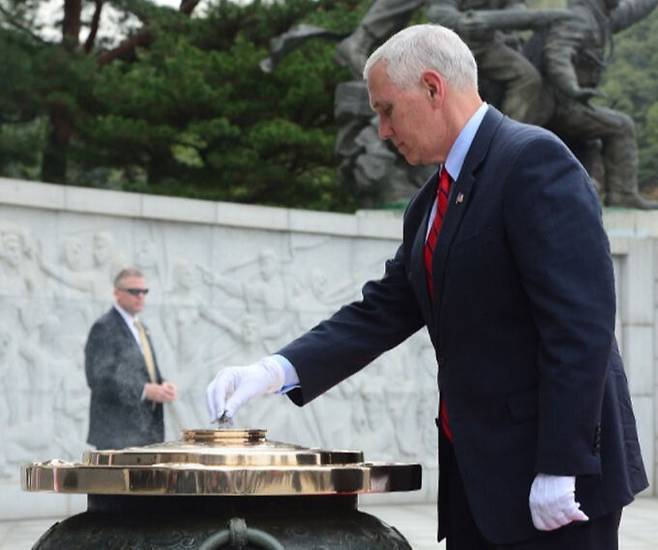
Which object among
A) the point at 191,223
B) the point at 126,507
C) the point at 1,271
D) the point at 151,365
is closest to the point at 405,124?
the point at 126,507

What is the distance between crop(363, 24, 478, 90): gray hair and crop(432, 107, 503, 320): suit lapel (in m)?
0.11

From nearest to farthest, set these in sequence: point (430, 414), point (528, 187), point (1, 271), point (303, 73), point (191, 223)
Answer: point (528, 187), point (1, 271), point (191, 223), point (430, 414), point (303, 73)

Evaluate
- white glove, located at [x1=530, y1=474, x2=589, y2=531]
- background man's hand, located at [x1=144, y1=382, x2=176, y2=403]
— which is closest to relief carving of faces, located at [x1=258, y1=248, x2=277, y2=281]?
background man's hand, located at [x1=144, y1=382, x2=176, y2=403]

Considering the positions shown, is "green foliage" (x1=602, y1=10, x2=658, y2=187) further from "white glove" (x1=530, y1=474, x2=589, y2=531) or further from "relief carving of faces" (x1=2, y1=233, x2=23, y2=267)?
"white glove" (x1=530, y1=474, x2=589, y2=531)

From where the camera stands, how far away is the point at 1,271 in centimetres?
1080

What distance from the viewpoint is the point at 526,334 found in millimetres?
2713

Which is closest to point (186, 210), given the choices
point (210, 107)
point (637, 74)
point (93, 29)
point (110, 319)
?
point (110, 319)

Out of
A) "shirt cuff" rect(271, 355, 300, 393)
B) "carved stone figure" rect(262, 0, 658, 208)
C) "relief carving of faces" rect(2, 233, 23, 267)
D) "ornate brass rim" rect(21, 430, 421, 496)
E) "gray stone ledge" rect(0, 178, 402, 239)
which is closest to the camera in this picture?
"ornate brass rim" rect(21, 430, 421, 496)

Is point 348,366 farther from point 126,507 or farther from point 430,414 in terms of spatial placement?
point 430,414

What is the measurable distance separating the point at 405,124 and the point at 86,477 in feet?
2.62

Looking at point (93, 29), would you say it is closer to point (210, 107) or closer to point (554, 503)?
point (210, 107)

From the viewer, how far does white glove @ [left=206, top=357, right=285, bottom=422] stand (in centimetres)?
284

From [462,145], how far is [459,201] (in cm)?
11

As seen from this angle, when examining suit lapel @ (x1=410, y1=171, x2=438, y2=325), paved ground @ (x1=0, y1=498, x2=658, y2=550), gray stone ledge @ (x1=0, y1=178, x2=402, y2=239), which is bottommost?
paved ground @ (x1=0, y1=498, x2=658, y2=550)
